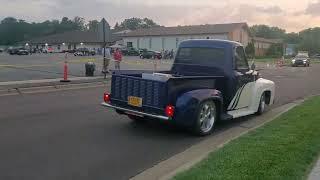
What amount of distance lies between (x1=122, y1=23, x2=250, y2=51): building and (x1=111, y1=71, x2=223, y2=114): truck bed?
245 feet

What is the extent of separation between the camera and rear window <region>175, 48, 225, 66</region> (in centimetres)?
1078

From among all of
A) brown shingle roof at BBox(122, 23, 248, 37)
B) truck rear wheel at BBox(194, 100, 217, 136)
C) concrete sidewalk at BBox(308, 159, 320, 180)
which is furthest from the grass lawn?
brown shingle roof at BBox(122, 23, 248, 37)

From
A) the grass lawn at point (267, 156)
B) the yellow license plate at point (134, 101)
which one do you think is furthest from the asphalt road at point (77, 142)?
the grass lawn at point (267, 156)

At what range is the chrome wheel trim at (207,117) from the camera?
31.3 feet

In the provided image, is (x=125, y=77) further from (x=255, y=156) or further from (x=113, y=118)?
(x=255, y=156)

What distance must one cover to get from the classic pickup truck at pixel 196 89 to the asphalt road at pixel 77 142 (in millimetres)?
426

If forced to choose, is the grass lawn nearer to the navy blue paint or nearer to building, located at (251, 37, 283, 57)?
the navy blue paint

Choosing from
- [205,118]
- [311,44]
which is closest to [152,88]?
[205,118]

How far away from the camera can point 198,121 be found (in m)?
9.37

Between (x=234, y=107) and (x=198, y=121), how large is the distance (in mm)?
1740

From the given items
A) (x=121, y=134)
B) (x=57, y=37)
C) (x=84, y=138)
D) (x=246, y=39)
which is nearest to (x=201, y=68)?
(x=121, y=134)

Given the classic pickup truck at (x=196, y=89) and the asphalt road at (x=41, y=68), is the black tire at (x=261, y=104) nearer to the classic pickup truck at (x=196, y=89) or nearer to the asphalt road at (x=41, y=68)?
the classic pickup truck at (x=196, y=89)

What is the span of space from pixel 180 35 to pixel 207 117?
3426 inches

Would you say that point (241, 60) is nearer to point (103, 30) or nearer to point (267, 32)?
point (103, 30)
